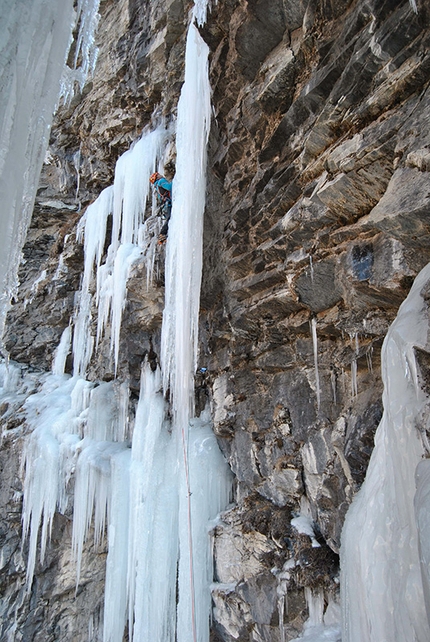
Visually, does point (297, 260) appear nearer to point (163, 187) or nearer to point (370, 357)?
point (370, 357)

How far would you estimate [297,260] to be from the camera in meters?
4.00

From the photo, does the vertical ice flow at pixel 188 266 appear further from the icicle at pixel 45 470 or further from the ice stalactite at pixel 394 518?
the icicle at pixel 45 470

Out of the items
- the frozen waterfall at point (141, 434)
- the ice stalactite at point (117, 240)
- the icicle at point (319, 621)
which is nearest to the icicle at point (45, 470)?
the frozen waterfall at point (141, 434)

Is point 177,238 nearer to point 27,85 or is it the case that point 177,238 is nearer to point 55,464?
point 27,85

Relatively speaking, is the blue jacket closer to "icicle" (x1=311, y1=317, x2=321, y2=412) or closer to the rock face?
the rock face

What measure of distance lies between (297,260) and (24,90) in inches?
106

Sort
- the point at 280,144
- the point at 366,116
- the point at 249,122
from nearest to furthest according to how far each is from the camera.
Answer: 1. the point at 366,116
2. the point at 280,144
3. the point at 249,122

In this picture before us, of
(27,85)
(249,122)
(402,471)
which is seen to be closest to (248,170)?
(249,122)

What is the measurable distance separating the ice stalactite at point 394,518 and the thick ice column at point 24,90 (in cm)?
261

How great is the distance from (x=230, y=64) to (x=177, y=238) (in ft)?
7.40

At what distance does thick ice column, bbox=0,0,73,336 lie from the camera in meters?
2.21

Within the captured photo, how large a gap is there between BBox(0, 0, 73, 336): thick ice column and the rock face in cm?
229

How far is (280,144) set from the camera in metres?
4.38

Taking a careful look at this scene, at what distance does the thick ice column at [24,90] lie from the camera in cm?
221
